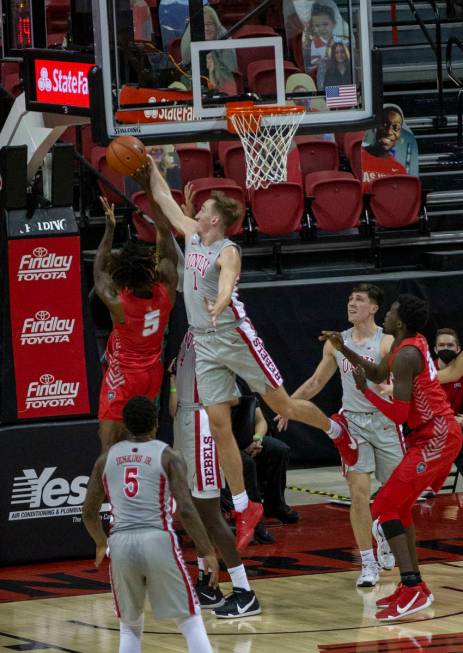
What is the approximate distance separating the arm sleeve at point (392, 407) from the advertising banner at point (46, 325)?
225 centimetres

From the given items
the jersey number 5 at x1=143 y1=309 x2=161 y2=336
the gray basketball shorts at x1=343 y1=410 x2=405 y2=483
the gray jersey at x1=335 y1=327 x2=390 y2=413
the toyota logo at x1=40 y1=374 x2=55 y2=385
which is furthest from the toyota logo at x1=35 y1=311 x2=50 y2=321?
the gray basketball shorts at x1=343 y1=410 x2=405 y2=483

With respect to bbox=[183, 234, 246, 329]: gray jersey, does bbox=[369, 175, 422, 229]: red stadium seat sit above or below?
above

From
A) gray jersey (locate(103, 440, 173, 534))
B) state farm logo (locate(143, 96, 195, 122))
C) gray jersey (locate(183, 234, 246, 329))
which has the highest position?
state farm logo (locate(143, 96, 195, 122))

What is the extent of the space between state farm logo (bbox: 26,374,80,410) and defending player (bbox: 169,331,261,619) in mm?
902

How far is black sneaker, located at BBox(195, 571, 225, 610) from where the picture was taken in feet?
27.2

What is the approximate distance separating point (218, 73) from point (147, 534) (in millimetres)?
4150

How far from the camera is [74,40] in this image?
10.0 meters

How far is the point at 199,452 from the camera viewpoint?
8.50 meters

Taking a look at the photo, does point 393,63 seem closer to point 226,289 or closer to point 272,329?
point 272,329

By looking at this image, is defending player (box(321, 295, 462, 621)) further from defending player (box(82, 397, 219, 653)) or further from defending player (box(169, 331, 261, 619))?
defending player (box(82, 397, 219, 653))

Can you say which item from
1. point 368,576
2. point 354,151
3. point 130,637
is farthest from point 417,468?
point 354,151

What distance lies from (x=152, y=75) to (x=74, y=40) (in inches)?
45.7

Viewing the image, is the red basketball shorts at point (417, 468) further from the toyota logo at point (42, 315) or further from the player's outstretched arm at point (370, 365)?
the toyota logo at point (42, 315)

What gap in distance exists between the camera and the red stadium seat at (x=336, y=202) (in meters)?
13.4
